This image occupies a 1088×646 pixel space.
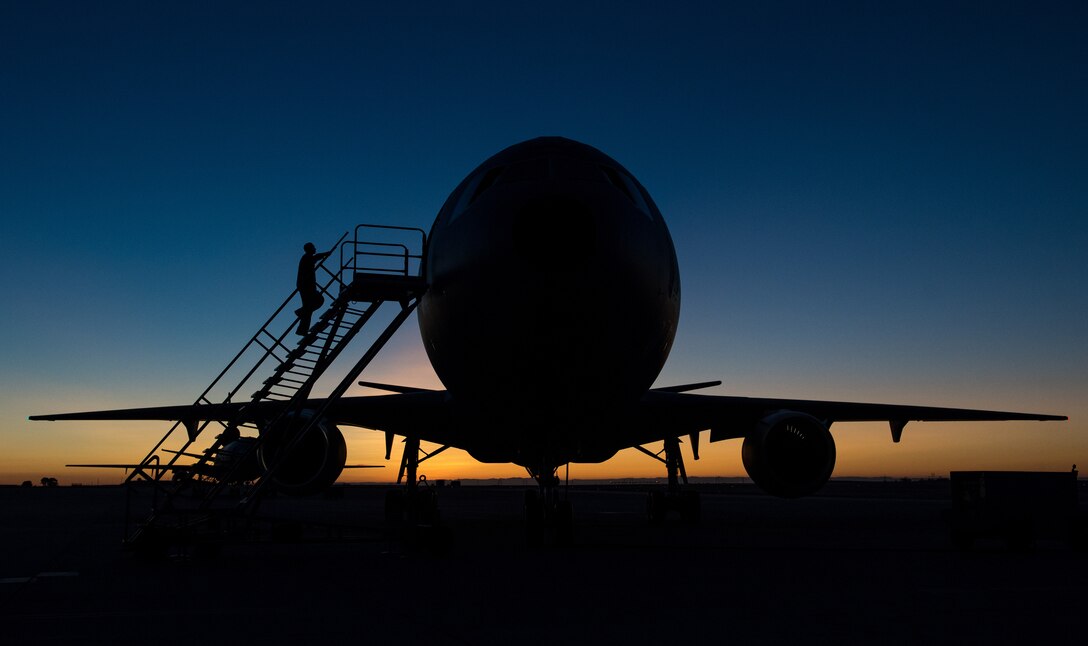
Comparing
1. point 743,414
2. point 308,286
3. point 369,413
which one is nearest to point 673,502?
point 743,414

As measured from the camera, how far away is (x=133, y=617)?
6.26m

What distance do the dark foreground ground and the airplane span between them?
5.27 feet

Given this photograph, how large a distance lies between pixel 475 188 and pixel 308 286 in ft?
14.2

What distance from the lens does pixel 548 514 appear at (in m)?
12.4

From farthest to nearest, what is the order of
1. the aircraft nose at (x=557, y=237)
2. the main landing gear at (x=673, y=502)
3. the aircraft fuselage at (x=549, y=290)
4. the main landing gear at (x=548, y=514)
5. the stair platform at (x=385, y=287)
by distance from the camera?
the main landing gear at (x=673, y=502) < the main landing gear at (x=548, y=514) < the stair platform at (x=385, y=287) < the aircraft fuselage at (x=549, y=290) < the aircraft nose at (x=557, y=237)

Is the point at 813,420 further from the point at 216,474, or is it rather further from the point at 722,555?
the point at 216,474

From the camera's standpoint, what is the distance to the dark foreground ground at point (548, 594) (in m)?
5.57

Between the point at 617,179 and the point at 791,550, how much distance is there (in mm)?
5857

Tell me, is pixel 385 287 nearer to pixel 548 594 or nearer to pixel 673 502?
pixel 548 594

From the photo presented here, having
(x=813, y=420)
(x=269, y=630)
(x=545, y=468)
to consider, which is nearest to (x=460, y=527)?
(x=545, y=468)

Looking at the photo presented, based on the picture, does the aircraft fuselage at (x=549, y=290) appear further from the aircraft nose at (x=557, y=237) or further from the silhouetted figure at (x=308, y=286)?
the silhouetted figure at (x=308, y=286)

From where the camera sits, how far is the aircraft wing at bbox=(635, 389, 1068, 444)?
48.3ft

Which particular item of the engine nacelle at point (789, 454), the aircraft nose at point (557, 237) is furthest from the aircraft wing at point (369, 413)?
the aircraft nose at point (557, 237)

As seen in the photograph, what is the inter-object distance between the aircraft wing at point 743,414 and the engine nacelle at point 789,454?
1.29 metres
